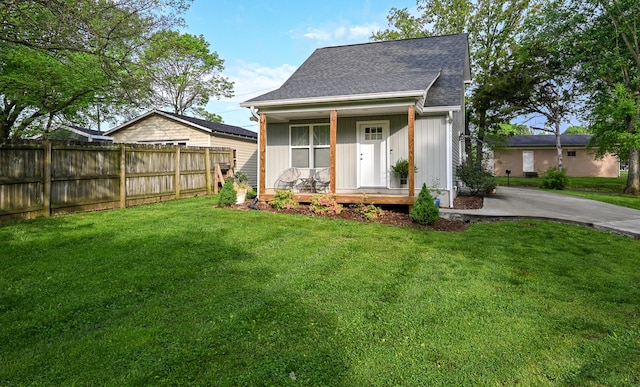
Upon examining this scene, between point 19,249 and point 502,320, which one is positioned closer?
point 502,320

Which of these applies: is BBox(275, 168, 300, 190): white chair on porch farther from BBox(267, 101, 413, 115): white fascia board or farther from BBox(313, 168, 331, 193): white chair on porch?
BBox(267, 101, 413, 115): white fascia board

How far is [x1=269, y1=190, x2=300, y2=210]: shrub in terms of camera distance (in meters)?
8.79

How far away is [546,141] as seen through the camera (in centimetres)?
2875

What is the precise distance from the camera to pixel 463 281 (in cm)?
406

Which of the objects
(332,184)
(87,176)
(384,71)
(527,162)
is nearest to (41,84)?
(87,176)

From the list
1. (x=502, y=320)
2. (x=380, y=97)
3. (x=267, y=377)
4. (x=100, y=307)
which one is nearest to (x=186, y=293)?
(x=100, y=307)

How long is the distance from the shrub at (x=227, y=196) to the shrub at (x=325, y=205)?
7.12ft

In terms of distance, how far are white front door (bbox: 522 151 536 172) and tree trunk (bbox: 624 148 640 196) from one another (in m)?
13.6

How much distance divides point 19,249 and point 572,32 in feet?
74.5

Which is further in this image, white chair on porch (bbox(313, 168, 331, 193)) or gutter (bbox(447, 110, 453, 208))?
white chair on porch (bbox(313, 168, 331, 193))

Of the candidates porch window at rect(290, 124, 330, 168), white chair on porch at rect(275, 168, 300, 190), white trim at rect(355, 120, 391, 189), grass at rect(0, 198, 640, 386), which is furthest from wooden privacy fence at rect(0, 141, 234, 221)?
white trim at rect(355, 120, 391, 189)

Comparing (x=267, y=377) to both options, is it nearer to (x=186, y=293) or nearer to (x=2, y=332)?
(x=186, y=293)

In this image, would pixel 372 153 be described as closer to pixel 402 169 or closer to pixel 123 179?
pixel 402 169

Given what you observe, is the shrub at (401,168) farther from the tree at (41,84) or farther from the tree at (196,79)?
the tree at (196,79)
